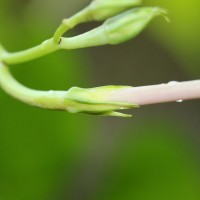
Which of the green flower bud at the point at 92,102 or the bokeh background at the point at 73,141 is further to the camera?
the bokeh background at the point at 73,141

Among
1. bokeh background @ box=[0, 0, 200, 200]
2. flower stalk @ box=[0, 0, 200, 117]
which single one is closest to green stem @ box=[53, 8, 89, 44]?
flower stalk @ box=[0, 0, 200, 117]

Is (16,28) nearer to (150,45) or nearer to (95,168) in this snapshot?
(95,168)

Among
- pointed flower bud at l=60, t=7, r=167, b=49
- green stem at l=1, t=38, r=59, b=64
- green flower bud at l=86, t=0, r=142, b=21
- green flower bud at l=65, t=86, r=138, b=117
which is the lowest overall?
green flower bud at l=65, t=86, r=138, b=117

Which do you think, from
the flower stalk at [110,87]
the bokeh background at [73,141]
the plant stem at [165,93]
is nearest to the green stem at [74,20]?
the flower stalk at [110,87]

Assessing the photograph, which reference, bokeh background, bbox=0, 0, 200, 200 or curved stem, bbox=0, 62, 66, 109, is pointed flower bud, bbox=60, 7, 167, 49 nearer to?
curved stem, bbox=0, 62, 66, 109

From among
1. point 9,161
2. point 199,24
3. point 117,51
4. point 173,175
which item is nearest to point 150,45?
point 117,51

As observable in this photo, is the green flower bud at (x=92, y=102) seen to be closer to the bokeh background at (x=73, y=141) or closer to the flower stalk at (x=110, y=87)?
the flower stalk at (x=110, y=87)

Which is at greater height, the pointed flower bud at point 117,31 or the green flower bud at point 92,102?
the pointed flower bud at point 117,31

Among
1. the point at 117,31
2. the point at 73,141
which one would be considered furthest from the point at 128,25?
the point at 73,141
